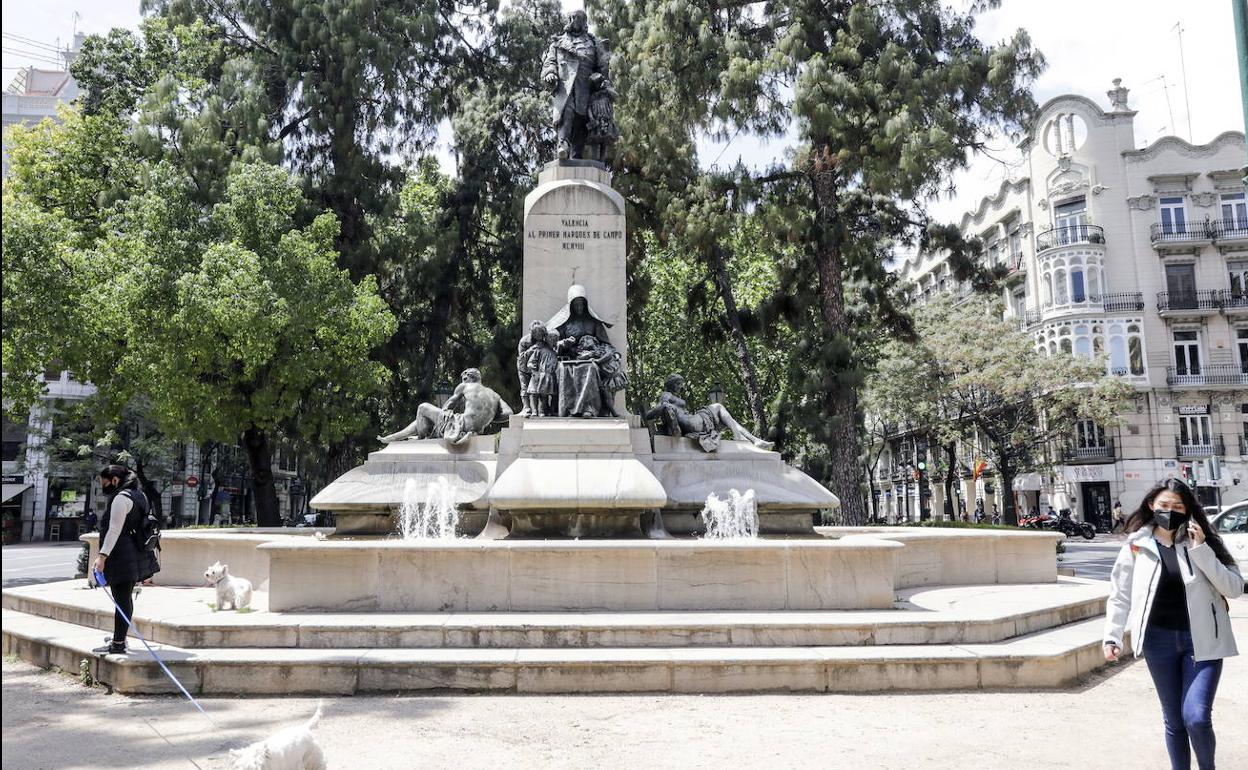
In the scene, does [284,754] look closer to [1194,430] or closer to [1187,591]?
[1187,591]

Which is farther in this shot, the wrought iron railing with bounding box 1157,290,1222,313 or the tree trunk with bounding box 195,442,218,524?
the wrought iron railing with bounding box 1157,290,1222,313

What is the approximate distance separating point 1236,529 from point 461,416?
Result: 520 inches

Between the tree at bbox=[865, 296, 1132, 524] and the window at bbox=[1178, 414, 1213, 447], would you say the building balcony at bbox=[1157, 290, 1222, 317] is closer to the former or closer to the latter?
the window at bbox=[1178, 414, 1213, 447]

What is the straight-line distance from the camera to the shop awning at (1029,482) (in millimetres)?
46875

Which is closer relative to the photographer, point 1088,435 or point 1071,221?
point 1088,435

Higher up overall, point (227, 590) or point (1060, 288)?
point (1060, 288)

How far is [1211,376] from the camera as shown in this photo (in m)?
42.0

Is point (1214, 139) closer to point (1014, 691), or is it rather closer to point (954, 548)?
point (954, 548)

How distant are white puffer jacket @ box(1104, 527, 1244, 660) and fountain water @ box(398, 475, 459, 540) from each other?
8.00 m

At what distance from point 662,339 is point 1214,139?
2915cm

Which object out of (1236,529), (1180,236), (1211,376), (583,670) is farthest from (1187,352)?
(583,670)

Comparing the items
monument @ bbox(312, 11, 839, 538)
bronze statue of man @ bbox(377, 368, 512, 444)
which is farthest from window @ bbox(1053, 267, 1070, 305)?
bronze statue of man @ bbox(377, 368, 512, 444)

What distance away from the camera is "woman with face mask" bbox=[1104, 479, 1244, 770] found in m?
4.33

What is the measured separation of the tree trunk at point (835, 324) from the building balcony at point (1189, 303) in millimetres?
28658
